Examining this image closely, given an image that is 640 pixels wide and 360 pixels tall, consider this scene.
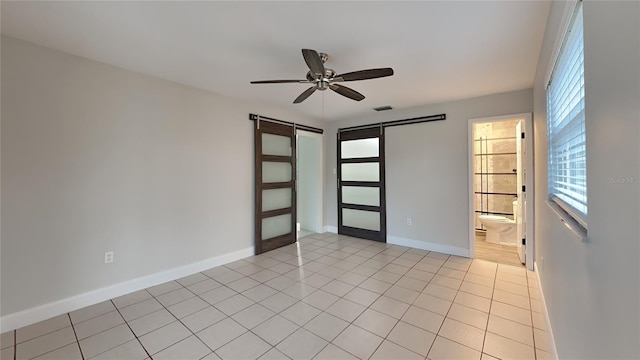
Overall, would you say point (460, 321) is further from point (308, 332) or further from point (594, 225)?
point (594, 225)

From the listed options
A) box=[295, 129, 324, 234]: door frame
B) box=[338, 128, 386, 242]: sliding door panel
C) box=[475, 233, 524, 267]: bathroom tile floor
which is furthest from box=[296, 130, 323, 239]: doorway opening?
box=[475, 233, 524, 267]: bathroom tile floor

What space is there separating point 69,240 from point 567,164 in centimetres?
403

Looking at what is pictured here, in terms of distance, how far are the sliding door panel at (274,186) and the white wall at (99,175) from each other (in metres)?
0.52

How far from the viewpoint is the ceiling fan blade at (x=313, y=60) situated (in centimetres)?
181

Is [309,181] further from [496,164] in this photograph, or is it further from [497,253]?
[496,164]

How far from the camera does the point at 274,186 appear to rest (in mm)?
4262

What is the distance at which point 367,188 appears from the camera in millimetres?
4840

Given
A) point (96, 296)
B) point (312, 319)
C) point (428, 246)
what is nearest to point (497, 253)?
point (428, 246)

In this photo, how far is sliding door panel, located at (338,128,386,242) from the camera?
15.2 ft

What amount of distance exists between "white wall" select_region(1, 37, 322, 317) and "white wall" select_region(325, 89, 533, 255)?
285cm

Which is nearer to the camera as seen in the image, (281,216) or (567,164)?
(567,164)

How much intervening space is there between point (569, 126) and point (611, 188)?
0.88 m

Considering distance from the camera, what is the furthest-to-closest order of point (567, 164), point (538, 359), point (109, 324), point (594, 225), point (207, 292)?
point (207, 292) < point (109, 324) < point (538, 359) < point (567, 164) < point (594, 225)

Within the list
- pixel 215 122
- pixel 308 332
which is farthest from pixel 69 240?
pixel 308 332
